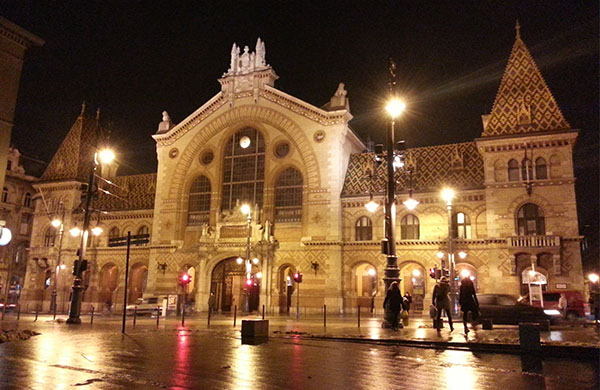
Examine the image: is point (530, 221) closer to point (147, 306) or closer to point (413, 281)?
point (413, 281)

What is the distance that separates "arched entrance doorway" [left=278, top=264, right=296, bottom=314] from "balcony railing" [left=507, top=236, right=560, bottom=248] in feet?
51.9

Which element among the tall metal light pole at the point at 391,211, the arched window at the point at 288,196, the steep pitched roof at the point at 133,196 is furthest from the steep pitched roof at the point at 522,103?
the steep pitched roof at the point at 133,196

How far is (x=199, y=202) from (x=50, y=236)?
1654cm

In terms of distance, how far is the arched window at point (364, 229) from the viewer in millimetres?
36369

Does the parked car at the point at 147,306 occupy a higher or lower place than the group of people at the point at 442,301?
lower

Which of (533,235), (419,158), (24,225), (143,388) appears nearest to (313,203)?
(419,158)

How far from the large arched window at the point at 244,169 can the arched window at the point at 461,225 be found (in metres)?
15.3

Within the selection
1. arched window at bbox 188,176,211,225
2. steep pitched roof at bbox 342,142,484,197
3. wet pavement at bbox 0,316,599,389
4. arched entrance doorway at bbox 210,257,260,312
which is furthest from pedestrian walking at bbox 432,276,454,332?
arched window at bbox 188,176,211,225

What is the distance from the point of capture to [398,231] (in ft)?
116

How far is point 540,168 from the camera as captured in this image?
3116cm

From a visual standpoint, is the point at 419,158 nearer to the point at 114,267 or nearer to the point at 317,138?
the point at 317,138

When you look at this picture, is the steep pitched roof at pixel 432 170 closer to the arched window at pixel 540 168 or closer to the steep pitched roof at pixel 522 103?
the steep pitched roof at pixel 522 103

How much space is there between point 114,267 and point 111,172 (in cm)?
1242

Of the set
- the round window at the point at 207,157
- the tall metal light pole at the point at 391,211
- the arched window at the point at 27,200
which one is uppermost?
the round window at the point at 207,157
